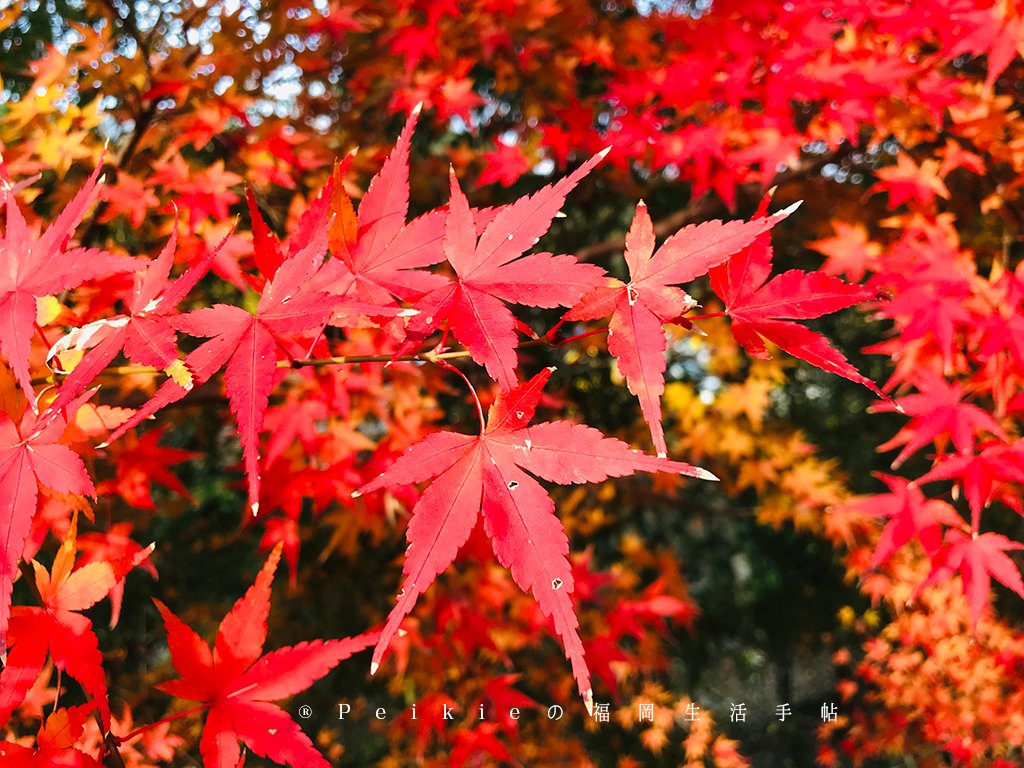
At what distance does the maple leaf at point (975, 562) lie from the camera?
60.1 inches

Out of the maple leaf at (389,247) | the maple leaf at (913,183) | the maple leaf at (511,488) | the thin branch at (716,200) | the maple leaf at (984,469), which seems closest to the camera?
the maple leaf at (511,488)

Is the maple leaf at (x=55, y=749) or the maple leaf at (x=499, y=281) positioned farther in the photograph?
the maple leaf at (x=55, y=749)

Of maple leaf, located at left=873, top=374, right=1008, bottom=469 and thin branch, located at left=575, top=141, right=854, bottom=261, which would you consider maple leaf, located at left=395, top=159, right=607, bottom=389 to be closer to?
maple leaf, located at left=873, top=374, right=1008, bottom=469

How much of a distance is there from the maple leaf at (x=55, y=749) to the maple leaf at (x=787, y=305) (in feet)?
2.52

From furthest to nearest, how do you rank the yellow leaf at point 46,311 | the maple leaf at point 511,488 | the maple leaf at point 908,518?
the maple leaf at point 908,518
the yellow leaf at point 46,311
the maple leaf at point 511,488

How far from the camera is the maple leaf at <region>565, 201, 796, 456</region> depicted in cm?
69

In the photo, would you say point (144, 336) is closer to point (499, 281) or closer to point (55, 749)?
point (499, 281)

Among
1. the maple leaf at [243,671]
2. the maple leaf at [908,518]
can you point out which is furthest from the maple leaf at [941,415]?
the maple leaf at [243,671]

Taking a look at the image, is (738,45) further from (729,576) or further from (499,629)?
(729,576)

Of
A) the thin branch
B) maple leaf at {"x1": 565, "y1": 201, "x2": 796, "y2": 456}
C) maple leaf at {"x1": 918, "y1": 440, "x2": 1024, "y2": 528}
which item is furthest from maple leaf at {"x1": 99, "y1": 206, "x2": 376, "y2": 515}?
the thin branch

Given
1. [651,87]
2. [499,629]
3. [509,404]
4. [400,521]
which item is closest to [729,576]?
[499,629]

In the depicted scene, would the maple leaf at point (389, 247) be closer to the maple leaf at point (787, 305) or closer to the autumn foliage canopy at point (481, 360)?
the autumn foliage canopy at point (481, 360)

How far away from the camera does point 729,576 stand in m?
5.74

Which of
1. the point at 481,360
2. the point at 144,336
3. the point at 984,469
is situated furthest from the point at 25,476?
the point at 984,469
